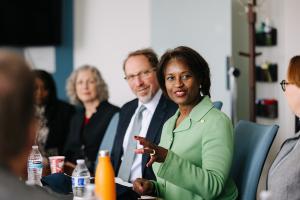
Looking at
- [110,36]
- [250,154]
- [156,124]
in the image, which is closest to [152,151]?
[250,154]

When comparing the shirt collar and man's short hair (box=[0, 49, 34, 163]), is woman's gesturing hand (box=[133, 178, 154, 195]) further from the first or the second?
man's short hair (box=[0, 49, 34, 163])

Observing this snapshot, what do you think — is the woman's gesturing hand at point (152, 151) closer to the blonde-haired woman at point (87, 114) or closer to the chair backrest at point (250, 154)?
the chair backrest at point (250, 154)

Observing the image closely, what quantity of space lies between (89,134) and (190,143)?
159 cm

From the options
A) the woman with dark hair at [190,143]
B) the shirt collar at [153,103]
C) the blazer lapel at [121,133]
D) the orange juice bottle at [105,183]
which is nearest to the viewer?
the orange juice bottle at [105,183]

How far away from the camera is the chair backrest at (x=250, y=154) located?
217 cm

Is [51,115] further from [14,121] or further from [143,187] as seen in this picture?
[14,121]

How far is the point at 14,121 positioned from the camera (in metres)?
1.06

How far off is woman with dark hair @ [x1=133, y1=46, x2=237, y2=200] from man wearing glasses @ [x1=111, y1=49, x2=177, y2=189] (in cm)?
29

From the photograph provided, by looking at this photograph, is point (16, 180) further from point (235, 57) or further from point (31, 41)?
point (31, 41)

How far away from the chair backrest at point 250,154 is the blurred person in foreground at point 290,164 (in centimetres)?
7

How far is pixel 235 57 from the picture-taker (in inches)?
180

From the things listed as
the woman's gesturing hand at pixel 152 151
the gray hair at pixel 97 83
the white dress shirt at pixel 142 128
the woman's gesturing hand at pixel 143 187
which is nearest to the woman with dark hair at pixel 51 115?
the gray hair at pixel 97 83

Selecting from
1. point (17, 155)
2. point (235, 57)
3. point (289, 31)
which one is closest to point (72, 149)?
point (235, 57)

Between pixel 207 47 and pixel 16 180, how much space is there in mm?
3379
